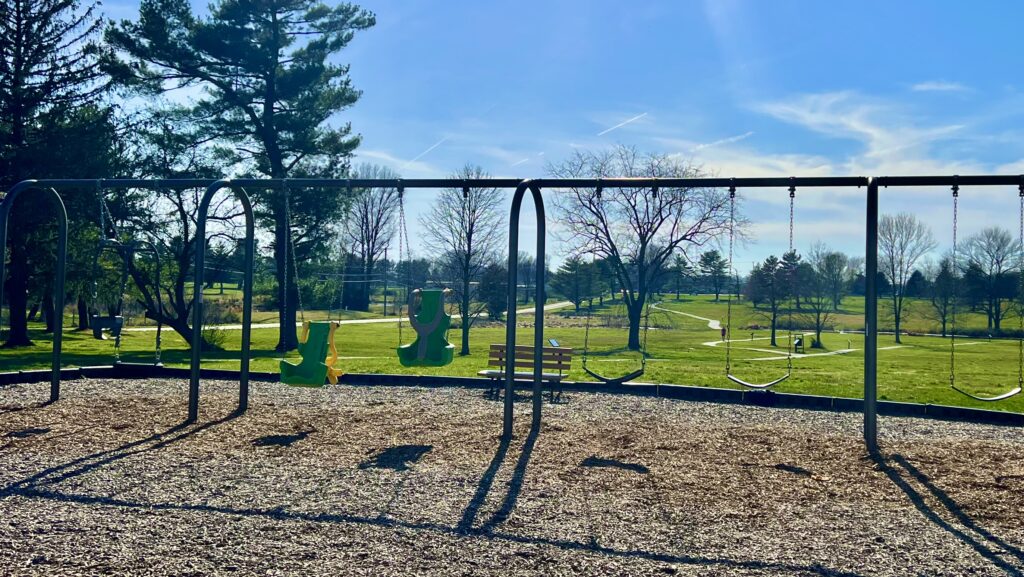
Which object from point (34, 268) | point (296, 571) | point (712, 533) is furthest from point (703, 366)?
point (34, 268)

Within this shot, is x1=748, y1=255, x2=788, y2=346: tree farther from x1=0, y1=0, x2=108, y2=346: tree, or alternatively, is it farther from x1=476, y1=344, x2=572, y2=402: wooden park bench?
x1=0, y1=0, x2=108, y2=346: tree

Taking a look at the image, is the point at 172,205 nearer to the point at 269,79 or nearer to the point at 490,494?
the point at 269,79

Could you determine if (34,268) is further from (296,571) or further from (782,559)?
(782,559)

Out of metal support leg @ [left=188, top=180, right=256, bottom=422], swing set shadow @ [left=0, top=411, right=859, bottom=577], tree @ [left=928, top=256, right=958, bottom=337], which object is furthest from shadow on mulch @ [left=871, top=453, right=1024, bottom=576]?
metal support leg @ [left=188, top=180, right=256, bottom=422]

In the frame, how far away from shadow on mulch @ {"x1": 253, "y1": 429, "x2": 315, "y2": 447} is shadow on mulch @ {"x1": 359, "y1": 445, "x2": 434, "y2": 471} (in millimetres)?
1173

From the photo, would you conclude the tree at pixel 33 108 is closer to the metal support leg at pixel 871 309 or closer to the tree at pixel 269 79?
the tree at pixel 269 79

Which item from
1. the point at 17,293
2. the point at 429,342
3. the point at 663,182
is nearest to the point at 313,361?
the point at 429,342

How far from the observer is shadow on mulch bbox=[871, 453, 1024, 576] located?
16.7ft

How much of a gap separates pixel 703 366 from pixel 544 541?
18.0 meters

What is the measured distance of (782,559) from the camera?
498 centimetres

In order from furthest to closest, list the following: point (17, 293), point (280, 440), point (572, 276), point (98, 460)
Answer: point (572, 276) < point (17, 293) < point (280, 440) < point (98, 460)

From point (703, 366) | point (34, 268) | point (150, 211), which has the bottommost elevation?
point (703, 366)

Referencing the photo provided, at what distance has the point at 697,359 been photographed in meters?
25.8

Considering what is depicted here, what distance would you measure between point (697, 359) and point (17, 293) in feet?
70.4
